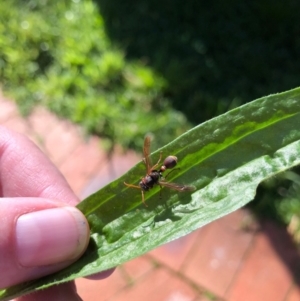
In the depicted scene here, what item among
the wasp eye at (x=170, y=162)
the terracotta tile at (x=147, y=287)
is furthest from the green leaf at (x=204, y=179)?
the terracotta tile at (x=147, y=287)

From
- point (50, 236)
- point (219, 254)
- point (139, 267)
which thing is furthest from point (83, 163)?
point (50, 236)

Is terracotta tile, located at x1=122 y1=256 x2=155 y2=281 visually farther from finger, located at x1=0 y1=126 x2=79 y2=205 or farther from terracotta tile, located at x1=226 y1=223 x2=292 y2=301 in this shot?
finger, located at x1=0 y1=126 x2=79 y2=205

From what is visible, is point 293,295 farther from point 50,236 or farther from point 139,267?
point 50,236

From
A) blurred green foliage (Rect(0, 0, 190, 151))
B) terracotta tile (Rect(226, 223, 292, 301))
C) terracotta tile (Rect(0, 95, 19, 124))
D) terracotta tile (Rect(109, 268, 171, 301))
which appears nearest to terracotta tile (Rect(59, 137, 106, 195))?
blurred green foliage (Rect(0, 0, 190, 151))

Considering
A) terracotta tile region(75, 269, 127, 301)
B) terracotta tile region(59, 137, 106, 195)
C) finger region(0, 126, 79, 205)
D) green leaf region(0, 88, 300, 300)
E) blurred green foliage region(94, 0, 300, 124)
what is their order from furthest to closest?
blurred green foliage region(94, 0, 300, 124) < terracotta tile region(59, 137, 106, 195) < terracotta tile region(75, 269, 127, 301) < finger region(0, 126, 79, 205) < green leaf region(0, 88, 300, 300)

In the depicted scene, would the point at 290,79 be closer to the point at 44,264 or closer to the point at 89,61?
the point at 89,61

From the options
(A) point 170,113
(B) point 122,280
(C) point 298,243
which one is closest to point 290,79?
(A) point 170,113
